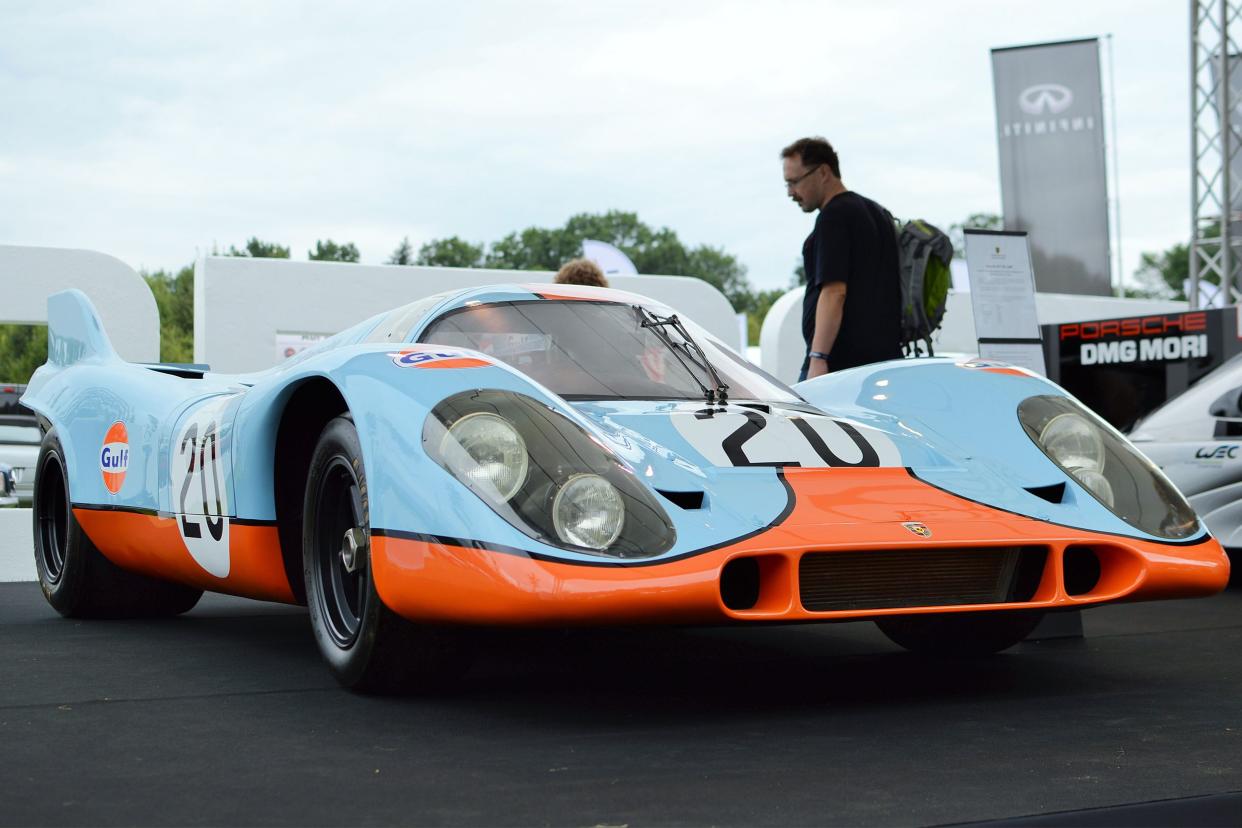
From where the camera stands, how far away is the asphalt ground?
221 centimetres

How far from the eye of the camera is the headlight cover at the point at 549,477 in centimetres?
278

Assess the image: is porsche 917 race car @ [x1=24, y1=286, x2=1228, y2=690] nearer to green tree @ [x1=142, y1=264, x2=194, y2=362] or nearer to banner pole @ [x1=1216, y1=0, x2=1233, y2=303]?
banner pole @ [x1=1216, y1=0, x2=1233, y2=303]


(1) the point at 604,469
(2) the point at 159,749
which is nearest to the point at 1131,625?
(1) the point at 604,469

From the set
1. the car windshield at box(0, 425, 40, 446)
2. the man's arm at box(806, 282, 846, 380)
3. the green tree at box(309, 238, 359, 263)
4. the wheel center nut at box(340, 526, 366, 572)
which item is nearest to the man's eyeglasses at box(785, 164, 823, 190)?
the man's arm at box(806, 282, 846, 380)

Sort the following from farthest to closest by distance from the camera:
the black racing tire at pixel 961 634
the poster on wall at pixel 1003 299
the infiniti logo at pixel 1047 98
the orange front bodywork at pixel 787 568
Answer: the infiniti logo at pixel 1047 98 < the poster on wall at pixel 1003 299 < the black racing tire at pixel 961 634 < the orange front bodywork at pixel 787 568

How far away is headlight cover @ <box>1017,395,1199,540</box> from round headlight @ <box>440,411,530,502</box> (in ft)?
4.38

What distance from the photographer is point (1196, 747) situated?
265 cm

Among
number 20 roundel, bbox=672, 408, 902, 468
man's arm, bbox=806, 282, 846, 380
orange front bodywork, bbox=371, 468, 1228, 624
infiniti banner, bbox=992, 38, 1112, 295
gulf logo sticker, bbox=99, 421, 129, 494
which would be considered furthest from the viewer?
infiniti banner, bbox=992, 38, 1112, 295

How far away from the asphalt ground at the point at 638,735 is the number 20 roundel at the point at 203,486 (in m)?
0.30

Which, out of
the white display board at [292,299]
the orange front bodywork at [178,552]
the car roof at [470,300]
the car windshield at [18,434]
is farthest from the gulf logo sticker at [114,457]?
the car windshield at [18,434]

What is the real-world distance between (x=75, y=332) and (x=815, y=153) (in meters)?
2.79

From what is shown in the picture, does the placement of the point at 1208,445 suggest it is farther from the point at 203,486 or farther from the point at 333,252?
the point at 333,252

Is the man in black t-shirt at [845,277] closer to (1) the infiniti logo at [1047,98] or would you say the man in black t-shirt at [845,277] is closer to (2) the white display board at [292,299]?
(2) the white display board at [292,299]

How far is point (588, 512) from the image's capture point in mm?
2811
